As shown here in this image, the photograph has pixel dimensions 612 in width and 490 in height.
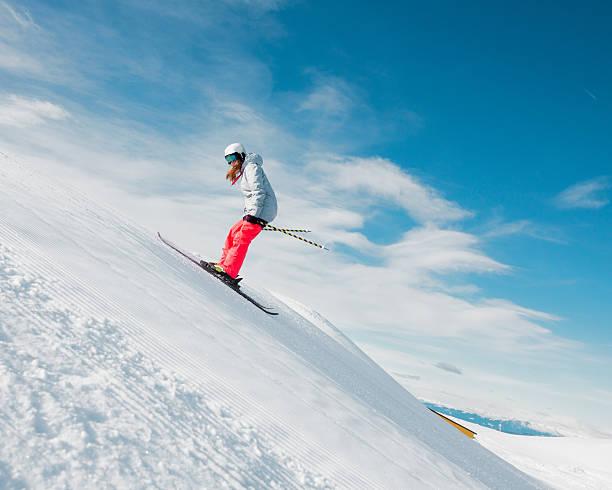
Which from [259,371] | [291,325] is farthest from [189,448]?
[291,325]

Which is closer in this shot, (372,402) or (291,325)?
(372,402)

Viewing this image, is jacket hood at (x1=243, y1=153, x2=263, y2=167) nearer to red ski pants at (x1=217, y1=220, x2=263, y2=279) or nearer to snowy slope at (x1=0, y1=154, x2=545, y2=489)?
red ski pants at (x1=217, y1=220, x2=263, y2=279)

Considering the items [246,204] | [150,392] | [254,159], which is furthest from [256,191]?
[150,392]

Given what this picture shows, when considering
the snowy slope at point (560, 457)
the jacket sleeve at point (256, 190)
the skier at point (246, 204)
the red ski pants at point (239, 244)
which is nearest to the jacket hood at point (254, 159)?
the skier at point (246, 204)

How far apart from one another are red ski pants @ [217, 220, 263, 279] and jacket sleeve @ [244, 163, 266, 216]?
0.30 m

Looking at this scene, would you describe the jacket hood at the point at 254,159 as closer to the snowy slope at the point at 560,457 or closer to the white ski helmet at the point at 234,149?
the white ski helmet at the point at 234,149

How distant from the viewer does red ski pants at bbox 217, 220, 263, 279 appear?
25.5ft

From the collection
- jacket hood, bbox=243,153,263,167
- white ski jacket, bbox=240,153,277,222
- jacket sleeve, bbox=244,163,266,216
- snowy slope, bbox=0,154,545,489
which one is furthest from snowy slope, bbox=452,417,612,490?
jacket hood, bbox=243,153,263,167

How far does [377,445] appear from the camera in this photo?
4027 millimetres

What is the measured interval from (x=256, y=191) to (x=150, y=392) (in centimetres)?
539

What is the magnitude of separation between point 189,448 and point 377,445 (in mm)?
2253

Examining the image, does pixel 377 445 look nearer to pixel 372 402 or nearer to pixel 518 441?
pixel 372 402

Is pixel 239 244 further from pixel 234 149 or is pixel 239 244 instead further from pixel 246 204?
pixel 234 149

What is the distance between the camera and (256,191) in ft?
25.6
